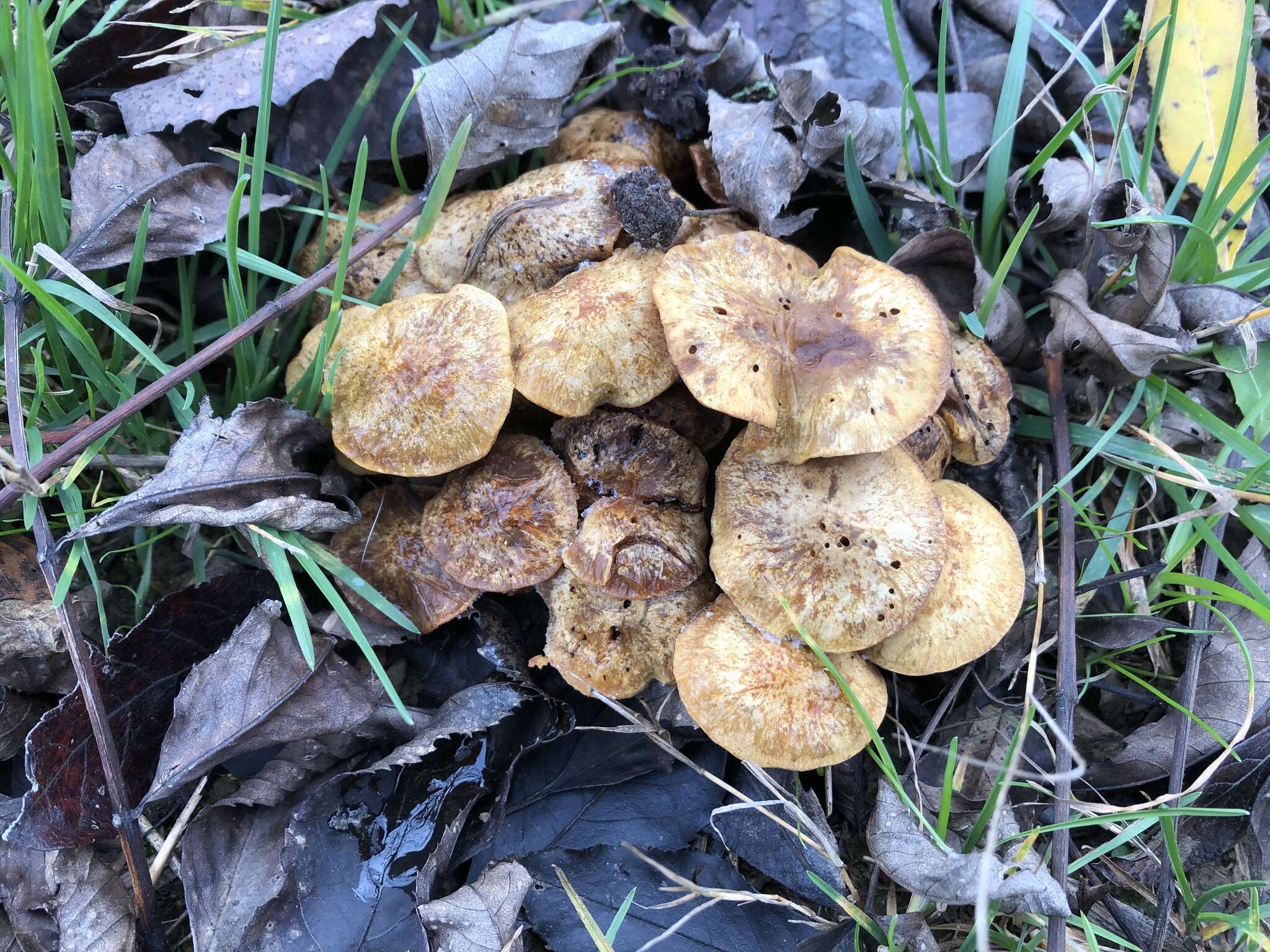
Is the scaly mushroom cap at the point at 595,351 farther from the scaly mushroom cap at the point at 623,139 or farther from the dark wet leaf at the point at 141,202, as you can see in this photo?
the dark wet leaf at the point at 141,202

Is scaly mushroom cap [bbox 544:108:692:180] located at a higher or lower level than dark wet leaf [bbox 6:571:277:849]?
higher

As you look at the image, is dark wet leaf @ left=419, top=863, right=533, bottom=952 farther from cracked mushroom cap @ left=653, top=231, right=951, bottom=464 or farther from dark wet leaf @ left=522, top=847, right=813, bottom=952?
cracked mushroom cap @ left=653, top=231, right=951, bottom=464

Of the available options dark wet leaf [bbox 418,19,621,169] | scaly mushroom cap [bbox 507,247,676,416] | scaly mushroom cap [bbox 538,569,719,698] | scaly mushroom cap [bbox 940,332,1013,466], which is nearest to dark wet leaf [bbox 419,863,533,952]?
scaly mushroom cap [bbox 538,569,719,698]

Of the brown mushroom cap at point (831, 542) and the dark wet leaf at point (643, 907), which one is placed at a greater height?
the brown mushroom cap at point (831, 542)

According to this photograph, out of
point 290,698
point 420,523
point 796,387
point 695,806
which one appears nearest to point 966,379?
point 796,387

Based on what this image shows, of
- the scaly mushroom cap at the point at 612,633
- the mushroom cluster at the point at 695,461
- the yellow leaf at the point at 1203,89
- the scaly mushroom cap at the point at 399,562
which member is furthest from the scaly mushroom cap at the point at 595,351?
the yellow leaf at the point at 1203,89

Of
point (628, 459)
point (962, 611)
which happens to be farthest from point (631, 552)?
point (962, 611)

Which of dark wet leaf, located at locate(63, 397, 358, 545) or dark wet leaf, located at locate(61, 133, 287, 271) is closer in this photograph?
dark wet leaf, located at locate(63, 397, 358, 545)

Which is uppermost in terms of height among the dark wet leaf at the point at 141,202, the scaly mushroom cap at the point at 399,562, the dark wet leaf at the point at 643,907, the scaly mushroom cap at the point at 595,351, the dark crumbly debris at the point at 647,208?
the dark wet leaf at the point at 141,202
